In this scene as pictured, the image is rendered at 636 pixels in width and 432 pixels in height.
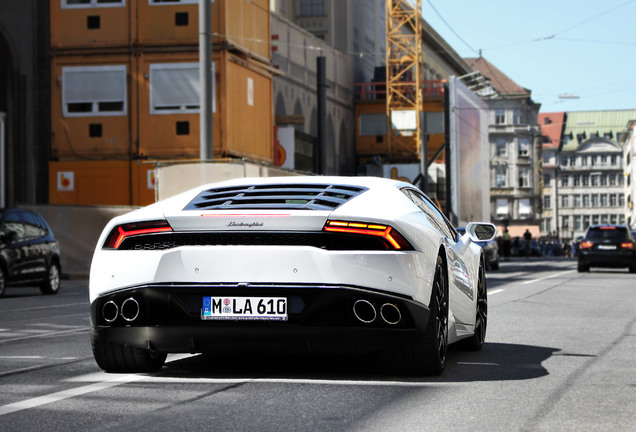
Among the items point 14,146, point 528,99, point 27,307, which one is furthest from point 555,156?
point 27,307

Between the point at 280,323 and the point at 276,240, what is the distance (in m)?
0.45

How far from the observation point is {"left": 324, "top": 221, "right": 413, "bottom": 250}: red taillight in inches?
272

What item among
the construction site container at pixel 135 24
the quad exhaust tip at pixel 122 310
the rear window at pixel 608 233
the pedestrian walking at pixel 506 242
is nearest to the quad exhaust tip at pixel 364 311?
the quad exhaust tip at pixel 122 310

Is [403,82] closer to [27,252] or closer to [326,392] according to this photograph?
[27,252]

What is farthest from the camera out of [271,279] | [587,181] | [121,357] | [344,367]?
[587,181]

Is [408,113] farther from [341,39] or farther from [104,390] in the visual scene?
[104,390]

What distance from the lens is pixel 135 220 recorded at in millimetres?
7141

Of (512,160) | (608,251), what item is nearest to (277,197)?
(608,251)

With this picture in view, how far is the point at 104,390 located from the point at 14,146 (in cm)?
4184

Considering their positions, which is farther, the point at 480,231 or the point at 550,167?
the point at 550,167

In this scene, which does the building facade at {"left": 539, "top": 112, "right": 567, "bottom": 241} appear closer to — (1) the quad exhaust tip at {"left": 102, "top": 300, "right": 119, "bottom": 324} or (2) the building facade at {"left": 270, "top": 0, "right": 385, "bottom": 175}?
(2) the building facade at {"left": 270, "top": 0, "right": 385, "bottom": 175}

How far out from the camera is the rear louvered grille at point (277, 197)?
23.5ft

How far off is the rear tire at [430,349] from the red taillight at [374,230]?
47 cm

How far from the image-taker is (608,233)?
37656 millimetres
